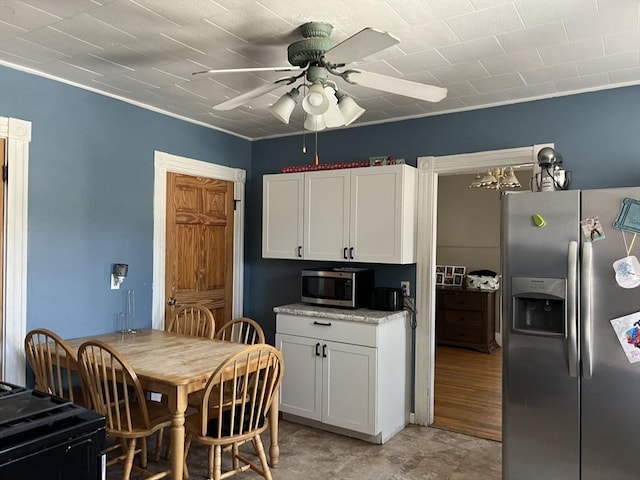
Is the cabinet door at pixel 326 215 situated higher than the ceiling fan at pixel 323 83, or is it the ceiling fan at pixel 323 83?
the ceiling fan at pixel 323 83

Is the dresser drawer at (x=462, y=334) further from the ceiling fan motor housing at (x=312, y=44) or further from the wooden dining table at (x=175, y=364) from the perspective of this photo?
the ceiling fan motor housing at (x=312, y=44)

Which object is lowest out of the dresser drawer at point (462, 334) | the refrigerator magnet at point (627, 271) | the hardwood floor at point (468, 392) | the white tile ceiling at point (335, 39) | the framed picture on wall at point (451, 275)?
the hardwood floor at point (468, 392)

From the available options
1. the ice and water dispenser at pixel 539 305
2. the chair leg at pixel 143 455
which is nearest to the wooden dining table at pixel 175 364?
the chair leg at pixel 143 455

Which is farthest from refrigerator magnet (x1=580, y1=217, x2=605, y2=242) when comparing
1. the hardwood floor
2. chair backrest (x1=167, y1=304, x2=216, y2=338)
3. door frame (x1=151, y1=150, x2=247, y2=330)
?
door frame (x1=151, y1=150, x2=247, y2=330)

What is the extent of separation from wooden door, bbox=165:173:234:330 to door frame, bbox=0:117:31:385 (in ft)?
3.64

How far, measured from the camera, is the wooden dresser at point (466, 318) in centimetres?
639

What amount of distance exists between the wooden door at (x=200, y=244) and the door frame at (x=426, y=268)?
1791 mm

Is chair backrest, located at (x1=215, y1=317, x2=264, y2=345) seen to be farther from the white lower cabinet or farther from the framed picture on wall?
the framed picture on wall

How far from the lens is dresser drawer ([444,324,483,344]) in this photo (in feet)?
21.1

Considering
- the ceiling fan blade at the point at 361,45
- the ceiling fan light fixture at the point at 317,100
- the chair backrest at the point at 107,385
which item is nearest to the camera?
the ceiling fan blade at the point at 361,45

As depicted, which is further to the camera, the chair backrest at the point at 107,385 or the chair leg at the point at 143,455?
the chair leg at the point at 143,455

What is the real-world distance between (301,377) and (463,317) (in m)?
3.54

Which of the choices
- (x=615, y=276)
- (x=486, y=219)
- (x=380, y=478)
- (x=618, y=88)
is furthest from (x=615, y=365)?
(x=486, y=219)

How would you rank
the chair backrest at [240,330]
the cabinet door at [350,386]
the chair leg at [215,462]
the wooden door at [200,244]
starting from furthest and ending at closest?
the wooden door at [200,244] < the cabinet door at [350,386] < the chair backrest at [240,330] < the chair leg at [215,462]
